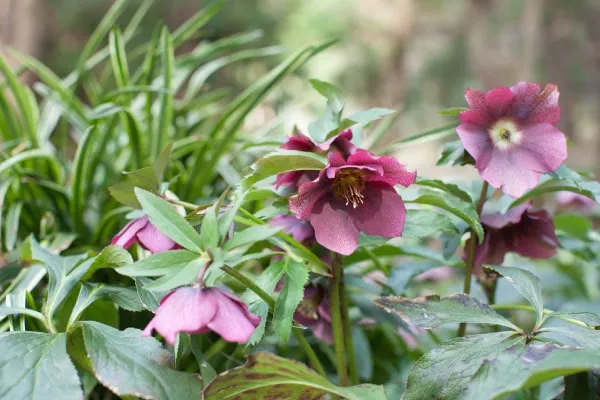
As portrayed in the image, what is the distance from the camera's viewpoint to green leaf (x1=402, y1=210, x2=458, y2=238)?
417mm

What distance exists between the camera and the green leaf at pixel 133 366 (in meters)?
0.32

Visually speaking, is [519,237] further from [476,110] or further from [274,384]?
[274,384]

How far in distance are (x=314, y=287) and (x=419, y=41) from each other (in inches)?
353

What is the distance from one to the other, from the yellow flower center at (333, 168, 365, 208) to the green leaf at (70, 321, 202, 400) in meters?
0.15

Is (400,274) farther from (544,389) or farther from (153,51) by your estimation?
(153,51)

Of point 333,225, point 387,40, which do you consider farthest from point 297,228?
point 387,40

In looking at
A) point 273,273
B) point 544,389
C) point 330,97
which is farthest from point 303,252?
point 544,389

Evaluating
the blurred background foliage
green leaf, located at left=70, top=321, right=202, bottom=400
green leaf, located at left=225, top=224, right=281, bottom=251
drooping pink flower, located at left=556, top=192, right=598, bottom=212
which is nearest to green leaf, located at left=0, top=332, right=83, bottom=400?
green leaf, located at left=70, top=321, right=202, bottom=400

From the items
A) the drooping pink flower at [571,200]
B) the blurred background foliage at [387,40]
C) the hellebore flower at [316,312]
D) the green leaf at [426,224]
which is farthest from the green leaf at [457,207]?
the blurred background foliage at [387,40]

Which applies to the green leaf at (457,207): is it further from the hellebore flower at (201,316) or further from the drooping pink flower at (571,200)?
the drooping pink flower at (571,200)

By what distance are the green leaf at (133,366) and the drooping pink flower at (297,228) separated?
0.13 metres

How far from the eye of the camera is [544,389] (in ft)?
1.83

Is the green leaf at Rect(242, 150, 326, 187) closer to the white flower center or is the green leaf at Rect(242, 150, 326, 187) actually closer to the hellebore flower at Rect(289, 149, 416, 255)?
the hellebore flower at Rect(289, 149, 416, 255)

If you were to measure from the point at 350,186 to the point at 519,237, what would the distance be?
0.20 m
